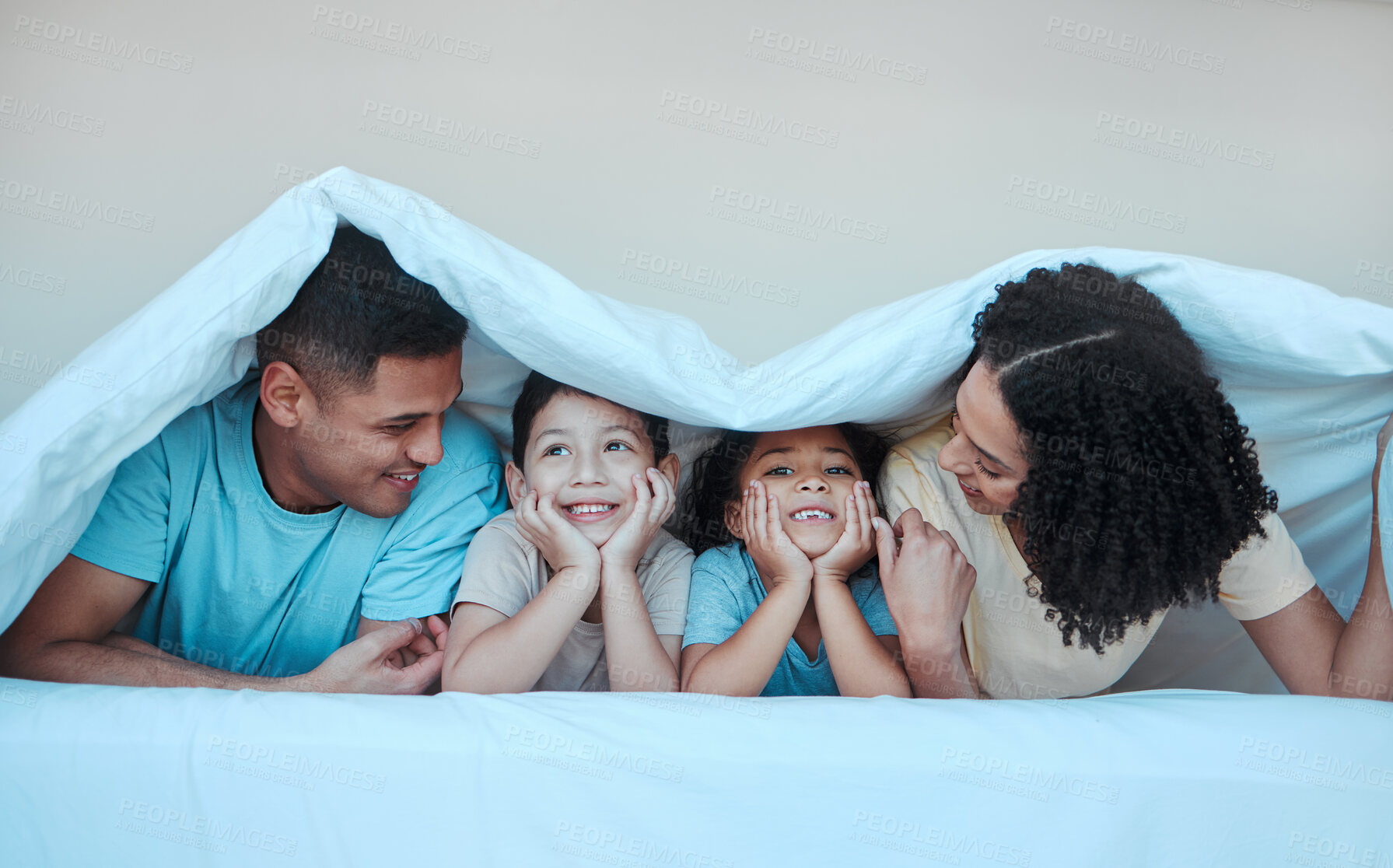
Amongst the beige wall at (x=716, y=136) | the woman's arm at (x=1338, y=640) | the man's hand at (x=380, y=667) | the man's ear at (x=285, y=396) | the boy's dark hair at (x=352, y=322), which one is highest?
the beige wall at (x=716, y=136)

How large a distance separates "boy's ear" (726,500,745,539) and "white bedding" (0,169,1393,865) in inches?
8.5

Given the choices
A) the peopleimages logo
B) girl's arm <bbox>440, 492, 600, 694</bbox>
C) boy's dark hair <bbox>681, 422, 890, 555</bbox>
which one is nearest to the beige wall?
the peopleimages logo

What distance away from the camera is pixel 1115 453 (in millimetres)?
896

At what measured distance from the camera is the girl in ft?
3.38

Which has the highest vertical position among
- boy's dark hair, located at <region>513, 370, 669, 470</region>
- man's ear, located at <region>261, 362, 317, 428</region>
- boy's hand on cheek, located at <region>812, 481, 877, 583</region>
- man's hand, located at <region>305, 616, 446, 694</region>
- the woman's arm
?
man's ear, located at <region>261, 362, 317, 428</region>

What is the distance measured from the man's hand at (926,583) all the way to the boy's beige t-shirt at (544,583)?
0.27 m

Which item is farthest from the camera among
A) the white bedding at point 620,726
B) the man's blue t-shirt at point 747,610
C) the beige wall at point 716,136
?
the beige wall at point 716,136

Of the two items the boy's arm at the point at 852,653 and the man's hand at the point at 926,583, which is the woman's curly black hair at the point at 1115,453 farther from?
the boy's arm at the point at 852,653

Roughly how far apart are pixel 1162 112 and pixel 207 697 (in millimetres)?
1709

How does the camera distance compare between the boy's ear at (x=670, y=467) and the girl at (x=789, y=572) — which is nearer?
the girl at (x=789, y=572)

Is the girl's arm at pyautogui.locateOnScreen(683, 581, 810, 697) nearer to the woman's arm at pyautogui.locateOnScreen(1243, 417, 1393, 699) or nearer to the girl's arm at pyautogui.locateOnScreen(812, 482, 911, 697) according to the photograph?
the girl's arm at pyautogui.locateOnScreen(812, 482, 911, 697)

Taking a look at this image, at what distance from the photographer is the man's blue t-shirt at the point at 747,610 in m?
1.12

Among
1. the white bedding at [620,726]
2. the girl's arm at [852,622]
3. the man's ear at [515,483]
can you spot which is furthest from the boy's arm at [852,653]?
the man's ear at [515,483]

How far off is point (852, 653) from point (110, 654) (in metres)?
0.83
